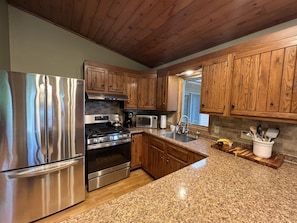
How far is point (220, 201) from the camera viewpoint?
33.6 inches

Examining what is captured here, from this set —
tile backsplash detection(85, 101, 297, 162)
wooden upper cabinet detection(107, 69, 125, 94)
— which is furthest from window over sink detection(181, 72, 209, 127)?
wooden upper cabinet detection(107, 69, 125, 94)

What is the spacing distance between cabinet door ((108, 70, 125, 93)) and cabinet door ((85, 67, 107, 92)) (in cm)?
10

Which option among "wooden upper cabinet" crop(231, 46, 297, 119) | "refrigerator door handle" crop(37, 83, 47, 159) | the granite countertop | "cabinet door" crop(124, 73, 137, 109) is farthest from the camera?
"cabinet door" crop(124, 73, 137, 109)

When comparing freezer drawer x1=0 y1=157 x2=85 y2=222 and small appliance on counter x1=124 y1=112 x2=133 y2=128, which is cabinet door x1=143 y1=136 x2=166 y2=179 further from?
freezer drawer x1=0 y1=157 x2=85 y2=222

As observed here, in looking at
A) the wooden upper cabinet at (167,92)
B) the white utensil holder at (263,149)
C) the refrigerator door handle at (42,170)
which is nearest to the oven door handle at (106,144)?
the refrigerator door handle at (42,170)

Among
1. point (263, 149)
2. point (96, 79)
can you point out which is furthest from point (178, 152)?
point (96, 79)

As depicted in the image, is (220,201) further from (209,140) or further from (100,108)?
(100,108)

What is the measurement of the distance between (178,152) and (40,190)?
178cm

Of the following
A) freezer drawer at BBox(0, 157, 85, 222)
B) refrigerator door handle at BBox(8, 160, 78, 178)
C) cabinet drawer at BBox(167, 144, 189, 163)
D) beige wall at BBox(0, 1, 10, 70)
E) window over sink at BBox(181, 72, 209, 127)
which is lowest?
freezer drawer at BBox(0, 157, 85, 222)

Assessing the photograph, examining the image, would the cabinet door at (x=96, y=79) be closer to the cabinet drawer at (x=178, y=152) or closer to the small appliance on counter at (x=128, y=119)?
the small appliance on counter at (x=128, y=119)

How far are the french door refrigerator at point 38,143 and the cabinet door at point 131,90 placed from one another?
3.86 feet

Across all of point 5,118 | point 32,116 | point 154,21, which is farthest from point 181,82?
point 5,118

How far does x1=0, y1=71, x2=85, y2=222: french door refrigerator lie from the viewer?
A: 147cm

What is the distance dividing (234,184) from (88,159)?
76.4 inches
